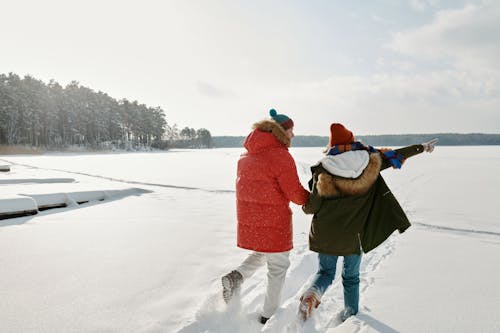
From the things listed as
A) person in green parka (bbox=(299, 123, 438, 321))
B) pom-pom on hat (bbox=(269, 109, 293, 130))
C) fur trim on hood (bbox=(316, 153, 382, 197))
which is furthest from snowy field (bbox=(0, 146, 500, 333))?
pom-pom on hat (bbox=(269, 109, 293, 130))

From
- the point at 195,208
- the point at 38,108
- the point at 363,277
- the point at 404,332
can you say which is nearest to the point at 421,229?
the point at 363,277

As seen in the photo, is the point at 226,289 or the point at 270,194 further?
A: the point at 226,289

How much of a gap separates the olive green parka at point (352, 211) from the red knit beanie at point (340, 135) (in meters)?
0.22

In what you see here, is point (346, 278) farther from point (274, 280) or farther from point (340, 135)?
point (340, 135)

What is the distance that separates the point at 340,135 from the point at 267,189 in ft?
2.37

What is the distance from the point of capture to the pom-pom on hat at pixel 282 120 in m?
2.48

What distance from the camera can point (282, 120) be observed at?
249 cm

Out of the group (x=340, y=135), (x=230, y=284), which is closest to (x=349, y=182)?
(x=340, y=135)

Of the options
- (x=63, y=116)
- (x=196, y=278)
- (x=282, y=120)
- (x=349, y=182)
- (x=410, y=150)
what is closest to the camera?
(x=349, y=182)

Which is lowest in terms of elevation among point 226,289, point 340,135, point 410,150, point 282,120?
point 226,289

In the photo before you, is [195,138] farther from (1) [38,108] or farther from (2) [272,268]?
(2) [272,268]

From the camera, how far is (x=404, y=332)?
2.37 m

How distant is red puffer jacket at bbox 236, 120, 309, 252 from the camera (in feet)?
7.72

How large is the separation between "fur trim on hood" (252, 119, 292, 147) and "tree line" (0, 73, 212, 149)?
59.6m
